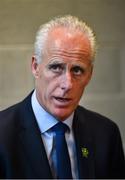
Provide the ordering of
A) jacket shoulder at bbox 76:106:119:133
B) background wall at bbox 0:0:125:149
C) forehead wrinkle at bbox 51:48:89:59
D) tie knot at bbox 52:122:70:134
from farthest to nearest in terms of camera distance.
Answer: background wall at bbox 0:0:125:149 → jacket shoulder at bbox 76:106:119:133 → tie knot at bbox 52:122:70:134 → forehead wrinkle at bbox 51:48:89:59

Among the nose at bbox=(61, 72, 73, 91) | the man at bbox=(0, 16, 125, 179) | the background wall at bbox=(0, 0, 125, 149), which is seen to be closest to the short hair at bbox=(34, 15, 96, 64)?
the man at bbox=(0, 16, 125, 179)

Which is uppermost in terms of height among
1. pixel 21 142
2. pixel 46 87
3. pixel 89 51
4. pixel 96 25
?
pixel 96 25

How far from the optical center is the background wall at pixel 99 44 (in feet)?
7.14

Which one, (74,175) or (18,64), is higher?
(18,64)

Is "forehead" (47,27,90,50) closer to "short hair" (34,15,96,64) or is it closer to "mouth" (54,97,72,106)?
"short hair" (34,15,96,64)

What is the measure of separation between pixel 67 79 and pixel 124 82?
38.7 inches

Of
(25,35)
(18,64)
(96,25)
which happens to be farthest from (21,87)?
(96,25)

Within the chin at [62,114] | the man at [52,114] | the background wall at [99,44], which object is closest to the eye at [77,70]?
the man at [52,114]

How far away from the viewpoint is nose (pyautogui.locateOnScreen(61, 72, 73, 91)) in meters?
1.34

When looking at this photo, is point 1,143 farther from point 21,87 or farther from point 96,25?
point 96,25

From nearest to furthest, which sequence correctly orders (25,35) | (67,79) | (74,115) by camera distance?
(67,79), (74,115), (25,35)

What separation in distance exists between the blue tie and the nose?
0.16m

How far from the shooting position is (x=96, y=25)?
222cm

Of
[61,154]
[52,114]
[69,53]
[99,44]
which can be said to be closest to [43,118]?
[52,114]
